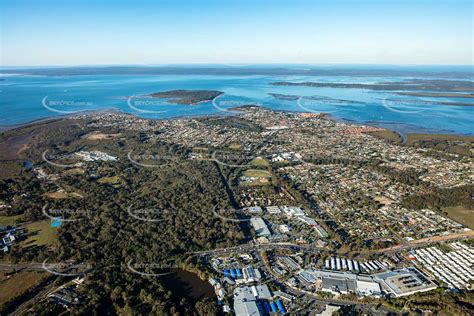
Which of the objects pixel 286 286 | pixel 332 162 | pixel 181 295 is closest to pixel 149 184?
pixel 181 295

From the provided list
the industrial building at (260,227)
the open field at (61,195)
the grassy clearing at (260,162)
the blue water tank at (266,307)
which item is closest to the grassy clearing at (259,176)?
the grassy clearing at (260,162)

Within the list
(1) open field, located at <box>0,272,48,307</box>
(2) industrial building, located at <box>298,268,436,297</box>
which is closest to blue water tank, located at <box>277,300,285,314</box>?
(2) industrial building, located at <box>298,268,436,297</box>

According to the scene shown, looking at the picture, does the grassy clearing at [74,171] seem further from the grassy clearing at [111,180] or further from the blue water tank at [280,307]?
the blue water tank at [280,307]

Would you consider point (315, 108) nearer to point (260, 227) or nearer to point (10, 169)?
point (260, 227)

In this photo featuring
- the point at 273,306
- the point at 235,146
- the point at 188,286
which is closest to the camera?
the point at 273,306

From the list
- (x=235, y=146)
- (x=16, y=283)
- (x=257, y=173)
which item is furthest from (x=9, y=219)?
(x=235, y=146)

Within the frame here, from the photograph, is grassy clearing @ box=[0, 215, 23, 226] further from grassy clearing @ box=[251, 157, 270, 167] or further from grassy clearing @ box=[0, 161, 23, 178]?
grassy clearing @ box=[251, 157, 270, 167]
